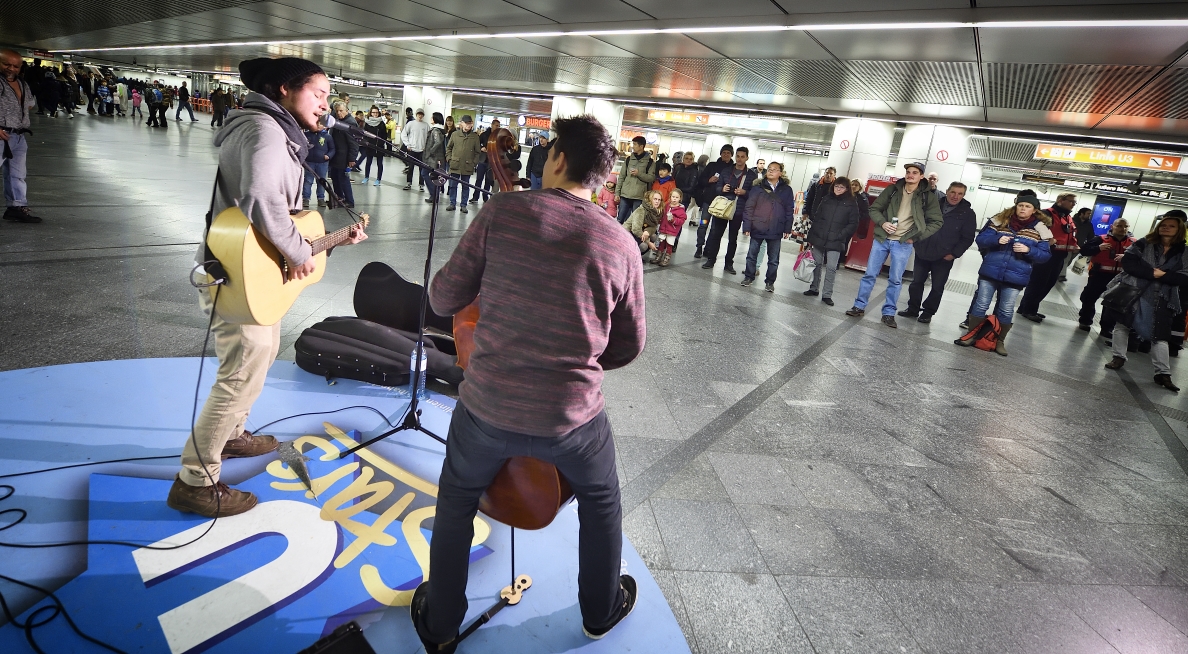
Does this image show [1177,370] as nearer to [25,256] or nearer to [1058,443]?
[1058,443]

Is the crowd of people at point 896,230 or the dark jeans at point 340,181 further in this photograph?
the dark jeans at point 340,181

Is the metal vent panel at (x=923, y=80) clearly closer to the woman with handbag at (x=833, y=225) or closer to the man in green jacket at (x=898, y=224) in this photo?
the man in green jacket at (x=898, y=224)

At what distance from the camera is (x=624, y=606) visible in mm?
1959

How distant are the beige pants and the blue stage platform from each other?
0.71ft

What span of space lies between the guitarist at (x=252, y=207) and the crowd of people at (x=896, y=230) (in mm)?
478

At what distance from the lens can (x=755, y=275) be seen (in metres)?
8.42

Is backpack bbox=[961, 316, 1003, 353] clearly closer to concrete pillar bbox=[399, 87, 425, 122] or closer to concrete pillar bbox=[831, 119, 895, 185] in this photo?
concrete pillar bbox=[831, 119, 895, 185]

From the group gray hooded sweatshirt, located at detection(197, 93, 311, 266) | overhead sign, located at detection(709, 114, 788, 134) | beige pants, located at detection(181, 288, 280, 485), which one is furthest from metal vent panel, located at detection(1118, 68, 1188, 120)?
beige pants, located at detection(181, 288, 280, 485)

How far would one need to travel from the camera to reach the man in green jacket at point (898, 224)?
6.76 metres

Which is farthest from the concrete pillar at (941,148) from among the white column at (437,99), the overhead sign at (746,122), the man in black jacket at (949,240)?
the white column at (437,99)

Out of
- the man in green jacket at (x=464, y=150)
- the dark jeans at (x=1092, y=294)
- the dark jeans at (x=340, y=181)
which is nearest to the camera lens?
the dark jeans at (x=1092, y=294)

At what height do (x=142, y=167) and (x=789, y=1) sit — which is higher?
(x=789, y=1)

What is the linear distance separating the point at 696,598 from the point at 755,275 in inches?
267

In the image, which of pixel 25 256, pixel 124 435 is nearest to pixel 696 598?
pixel 124 435
